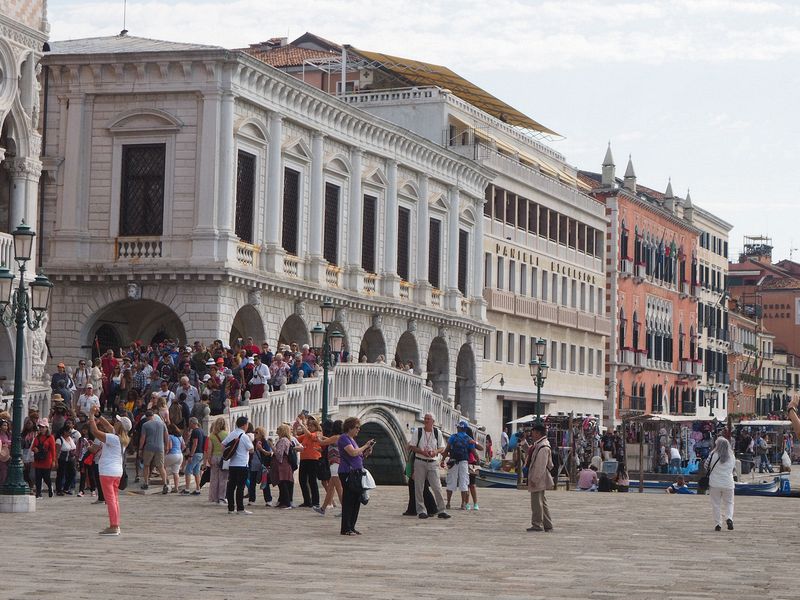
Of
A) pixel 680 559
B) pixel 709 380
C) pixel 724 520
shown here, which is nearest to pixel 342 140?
pixel 724 520

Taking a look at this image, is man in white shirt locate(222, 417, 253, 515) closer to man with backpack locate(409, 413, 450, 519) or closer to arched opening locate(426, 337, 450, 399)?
man with backpack locate(409, 413, 450, 519)

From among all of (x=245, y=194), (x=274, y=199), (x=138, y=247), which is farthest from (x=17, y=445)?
(x=274, y=199)

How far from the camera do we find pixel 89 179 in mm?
40625

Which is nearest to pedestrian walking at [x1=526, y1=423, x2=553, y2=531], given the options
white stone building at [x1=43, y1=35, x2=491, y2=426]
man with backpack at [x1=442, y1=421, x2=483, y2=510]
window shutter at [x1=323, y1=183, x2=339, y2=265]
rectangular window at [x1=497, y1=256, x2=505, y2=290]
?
man with backpack at [x1=442, y1=421, x2=483, y2=510]

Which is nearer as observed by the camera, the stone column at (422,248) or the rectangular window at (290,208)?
the rectangular window at (290,208)

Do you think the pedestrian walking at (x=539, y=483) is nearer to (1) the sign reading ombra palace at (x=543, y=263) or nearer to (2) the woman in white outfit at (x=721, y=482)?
(2) the woman in white outfit at (x=721, y=482)

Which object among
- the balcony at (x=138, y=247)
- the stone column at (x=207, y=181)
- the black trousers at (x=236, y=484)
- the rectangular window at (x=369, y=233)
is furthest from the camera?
the rectangular window at (x=369, y=233)

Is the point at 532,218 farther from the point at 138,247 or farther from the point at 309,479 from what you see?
the point at 309,479

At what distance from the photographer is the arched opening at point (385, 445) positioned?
142 ft

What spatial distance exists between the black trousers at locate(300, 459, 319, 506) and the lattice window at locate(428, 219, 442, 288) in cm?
2809

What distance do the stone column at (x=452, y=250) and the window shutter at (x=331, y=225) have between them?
882 centimetres

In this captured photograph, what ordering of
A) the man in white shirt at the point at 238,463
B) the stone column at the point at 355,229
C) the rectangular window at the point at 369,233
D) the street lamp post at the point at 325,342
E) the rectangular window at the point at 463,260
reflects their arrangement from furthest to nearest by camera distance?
the rectangular window at the point at 463,260
the rectangular window at the point at 369,233
the stone column at the point at 355,229
the street lamp post at the point at 325,342
the man in white shirt at the point at 238,463

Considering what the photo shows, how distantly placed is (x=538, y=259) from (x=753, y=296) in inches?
2501

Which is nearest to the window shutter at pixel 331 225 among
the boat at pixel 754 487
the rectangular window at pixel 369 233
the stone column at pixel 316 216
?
the stone column at pixel 316 216
